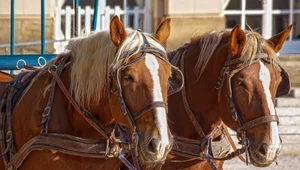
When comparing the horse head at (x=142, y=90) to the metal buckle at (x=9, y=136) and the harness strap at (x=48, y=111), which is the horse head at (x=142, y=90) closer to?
the harness strap at (x=48, y=111)

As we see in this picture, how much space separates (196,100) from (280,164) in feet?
Answer: 14.7

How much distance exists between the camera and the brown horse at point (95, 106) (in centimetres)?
511

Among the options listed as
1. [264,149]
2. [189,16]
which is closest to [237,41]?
[264,149]

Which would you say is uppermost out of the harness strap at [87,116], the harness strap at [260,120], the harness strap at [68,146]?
the harness strap at [87,116]

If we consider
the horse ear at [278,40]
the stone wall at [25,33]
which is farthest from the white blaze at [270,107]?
the stone wall at [25,33]

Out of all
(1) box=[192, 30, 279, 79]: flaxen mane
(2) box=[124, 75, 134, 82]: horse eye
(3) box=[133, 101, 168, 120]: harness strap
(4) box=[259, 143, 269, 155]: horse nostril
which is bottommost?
(4) box=[259, 143, 269, 155]: horse nostril

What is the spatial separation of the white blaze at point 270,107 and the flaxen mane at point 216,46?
0.10 m

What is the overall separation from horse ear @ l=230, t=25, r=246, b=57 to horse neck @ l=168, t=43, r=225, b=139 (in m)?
0.14

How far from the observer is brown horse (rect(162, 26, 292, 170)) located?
586cm

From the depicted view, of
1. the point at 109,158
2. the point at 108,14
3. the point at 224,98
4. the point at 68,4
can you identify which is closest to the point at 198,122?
the point at 224,98

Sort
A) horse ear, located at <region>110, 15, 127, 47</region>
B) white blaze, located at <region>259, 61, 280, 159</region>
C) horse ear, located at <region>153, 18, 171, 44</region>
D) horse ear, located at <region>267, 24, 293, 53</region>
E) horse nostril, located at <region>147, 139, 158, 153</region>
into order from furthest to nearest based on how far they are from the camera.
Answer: horse ear, located at <region>267, 24, 293, 53</region> < white blaze, located at <region>259, 61, 280, 159</region> < horse ear, located at <region>153, 18, 171, 44</region> < horse ear, located at <region>110, 15, 127, 47</region> < horse nostril, located at <region>147, 139, 158, 153</region>

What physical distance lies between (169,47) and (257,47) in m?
7.26

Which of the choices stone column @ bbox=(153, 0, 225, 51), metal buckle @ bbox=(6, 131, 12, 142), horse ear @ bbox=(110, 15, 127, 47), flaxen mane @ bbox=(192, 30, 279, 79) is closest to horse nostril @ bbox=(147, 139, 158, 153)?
horse ear @ bbox=(110, 15, 127, 47)

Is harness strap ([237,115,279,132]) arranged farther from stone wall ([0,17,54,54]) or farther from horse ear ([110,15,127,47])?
stone wall ([0,17,54,54])
